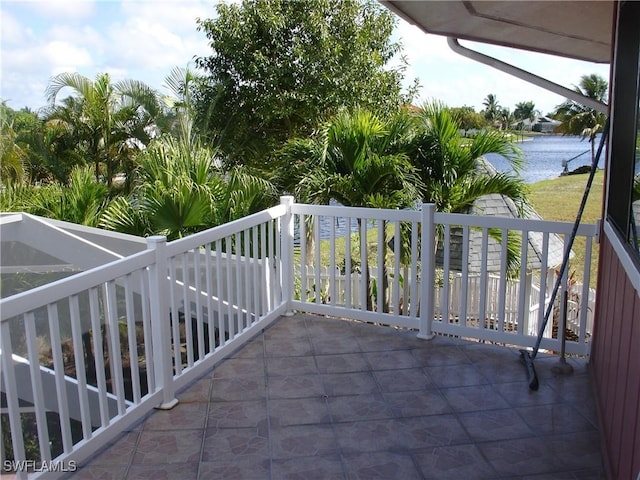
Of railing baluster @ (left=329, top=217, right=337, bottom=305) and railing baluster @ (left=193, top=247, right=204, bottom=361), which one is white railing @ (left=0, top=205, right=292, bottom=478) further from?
railing baluster @ (left=329, top=217, right=337, bottom=305)

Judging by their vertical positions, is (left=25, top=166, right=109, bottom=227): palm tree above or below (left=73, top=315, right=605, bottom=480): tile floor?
above

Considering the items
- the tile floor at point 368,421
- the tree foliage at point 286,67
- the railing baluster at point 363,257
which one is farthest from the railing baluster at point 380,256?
the tree foliage at point 286,67

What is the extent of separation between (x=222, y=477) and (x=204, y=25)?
789 cm

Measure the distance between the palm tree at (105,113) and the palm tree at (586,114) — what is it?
21.1 ft

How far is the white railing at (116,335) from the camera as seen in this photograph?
210cm

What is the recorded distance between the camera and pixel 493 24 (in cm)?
349

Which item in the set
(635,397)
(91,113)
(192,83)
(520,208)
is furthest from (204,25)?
(635,397)

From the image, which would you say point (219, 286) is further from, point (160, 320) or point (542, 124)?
point (542, 124)

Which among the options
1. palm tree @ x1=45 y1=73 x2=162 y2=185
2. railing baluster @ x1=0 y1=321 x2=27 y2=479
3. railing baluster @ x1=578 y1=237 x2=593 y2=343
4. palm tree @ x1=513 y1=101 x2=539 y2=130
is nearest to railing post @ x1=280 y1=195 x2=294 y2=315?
railing baluster @ x1=578 y1=237 x2=593 y2=343

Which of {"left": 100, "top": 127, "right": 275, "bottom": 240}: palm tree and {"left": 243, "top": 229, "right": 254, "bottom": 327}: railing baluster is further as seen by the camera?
{"left": 100, "top": 127, "right": 275, "bottom": 240}: palm tree

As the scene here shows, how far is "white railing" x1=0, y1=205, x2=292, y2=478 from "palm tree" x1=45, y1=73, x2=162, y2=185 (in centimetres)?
585

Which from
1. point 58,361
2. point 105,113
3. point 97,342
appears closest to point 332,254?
point 97,342

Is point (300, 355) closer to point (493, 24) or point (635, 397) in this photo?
point (635, 397)

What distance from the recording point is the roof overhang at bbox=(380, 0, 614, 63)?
293 cm
